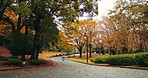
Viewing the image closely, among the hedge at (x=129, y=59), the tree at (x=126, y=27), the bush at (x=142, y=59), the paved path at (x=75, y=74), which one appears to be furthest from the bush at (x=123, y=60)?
the paved path at (x=75, y=74)

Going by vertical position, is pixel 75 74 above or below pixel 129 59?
below

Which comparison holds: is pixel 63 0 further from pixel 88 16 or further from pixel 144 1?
pixel 144 1

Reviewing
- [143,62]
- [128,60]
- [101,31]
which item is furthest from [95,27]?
[143,62]

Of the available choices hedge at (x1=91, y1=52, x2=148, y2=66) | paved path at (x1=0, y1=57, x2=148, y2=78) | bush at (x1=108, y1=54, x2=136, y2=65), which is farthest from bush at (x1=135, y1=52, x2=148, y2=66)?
paved path at (x1=0, y1=57, x2=148, y2=78)

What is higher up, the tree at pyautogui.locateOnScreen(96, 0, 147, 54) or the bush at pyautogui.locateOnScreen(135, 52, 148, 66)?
the tree at pyautogui.locateOnScreen(96, 0, 147, 54)

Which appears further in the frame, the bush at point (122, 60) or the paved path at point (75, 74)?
the bush at point (122, 60)

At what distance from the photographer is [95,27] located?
38594mm

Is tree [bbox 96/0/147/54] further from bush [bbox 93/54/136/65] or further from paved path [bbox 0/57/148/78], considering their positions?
paved path [bbox 0/57/148/78]

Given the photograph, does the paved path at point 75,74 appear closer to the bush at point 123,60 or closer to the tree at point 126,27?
the bush at point 123,60

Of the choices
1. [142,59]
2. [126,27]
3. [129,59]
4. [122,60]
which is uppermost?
[126,27]

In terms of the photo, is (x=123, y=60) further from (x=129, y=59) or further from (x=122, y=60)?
(x=129, y=59)

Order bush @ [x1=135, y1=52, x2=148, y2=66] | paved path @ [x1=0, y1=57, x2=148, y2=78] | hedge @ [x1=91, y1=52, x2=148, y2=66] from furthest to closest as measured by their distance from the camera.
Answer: hedge @ [x1=91, y1=52, x2=148, y2=66], bush @ [x1=135, y1=52, x2=148, y2=66], paved path @ [x1=0, y1=57, x2=148, y2=78]

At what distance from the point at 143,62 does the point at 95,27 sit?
2545 centimetres

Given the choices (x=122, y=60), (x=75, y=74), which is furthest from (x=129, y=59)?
(x=75, y=74)
